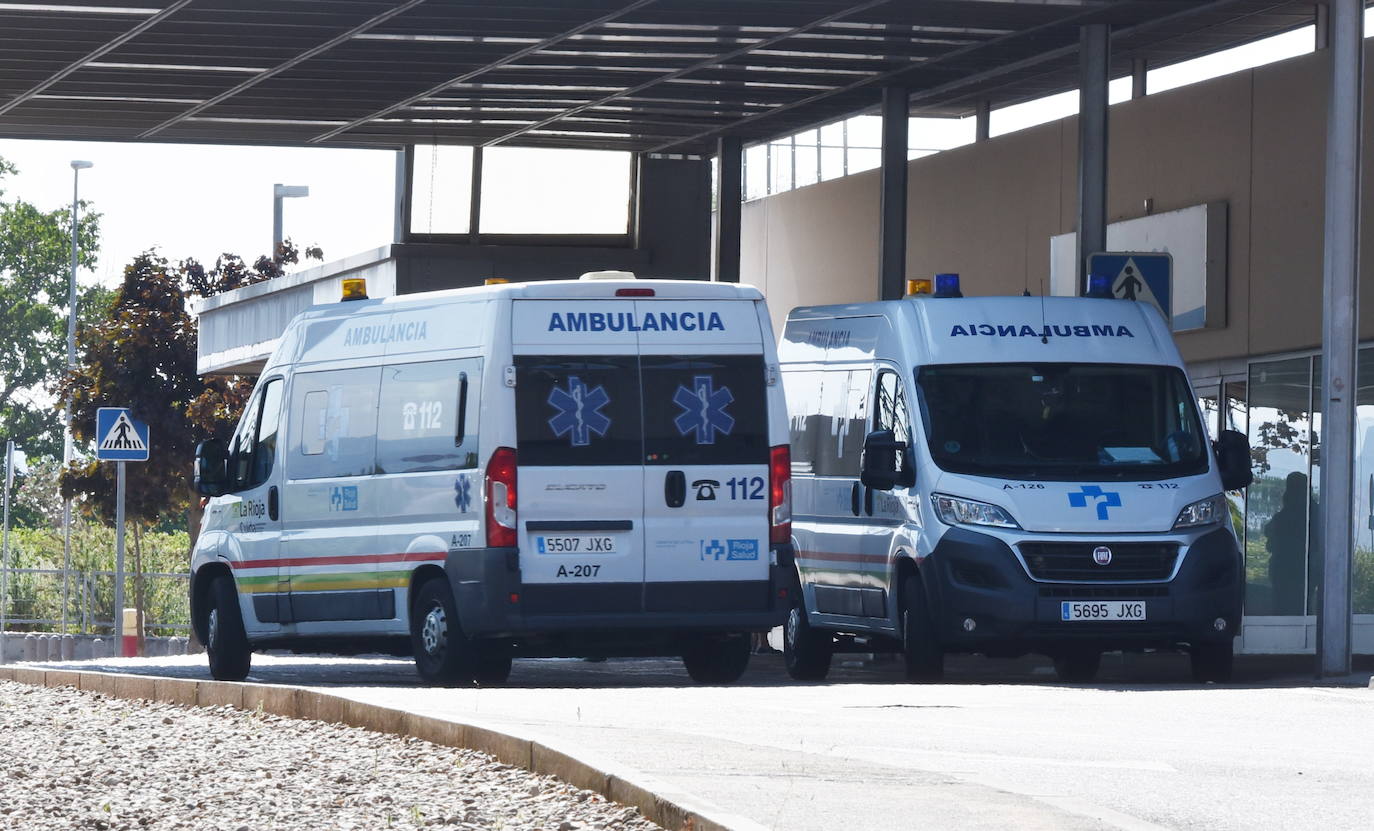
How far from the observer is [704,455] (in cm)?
1529

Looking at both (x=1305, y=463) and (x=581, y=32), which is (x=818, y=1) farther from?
(x=1305, y=463)

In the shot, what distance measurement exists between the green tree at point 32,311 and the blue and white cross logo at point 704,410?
80442mm

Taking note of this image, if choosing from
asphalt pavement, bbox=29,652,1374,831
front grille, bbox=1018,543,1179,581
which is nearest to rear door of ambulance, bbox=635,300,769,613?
asphalt pavement, bbox=29,652,1374,831

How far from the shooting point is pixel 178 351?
41312mm

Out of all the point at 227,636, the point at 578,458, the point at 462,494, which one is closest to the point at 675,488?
the point at 578,458

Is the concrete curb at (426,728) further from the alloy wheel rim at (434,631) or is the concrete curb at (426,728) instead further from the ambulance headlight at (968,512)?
the ambulance headlight at (968,512)

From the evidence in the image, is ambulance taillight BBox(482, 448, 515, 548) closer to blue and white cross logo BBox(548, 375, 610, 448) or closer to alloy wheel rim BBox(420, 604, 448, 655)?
blue and white cross logo BBox(548, 375, 610, 448)

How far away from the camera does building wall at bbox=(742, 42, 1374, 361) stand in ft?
73.2

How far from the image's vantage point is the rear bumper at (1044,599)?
15.4 m

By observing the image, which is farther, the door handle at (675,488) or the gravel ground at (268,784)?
the door handle at (675,488)

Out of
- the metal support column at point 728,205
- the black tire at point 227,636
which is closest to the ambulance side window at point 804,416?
the black tire at point 227,636

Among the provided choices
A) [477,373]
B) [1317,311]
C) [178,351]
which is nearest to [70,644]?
[178,351]

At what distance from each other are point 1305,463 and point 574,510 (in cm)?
1007

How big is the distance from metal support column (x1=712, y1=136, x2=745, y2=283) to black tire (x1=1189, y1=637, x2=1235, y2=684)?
525 inches
